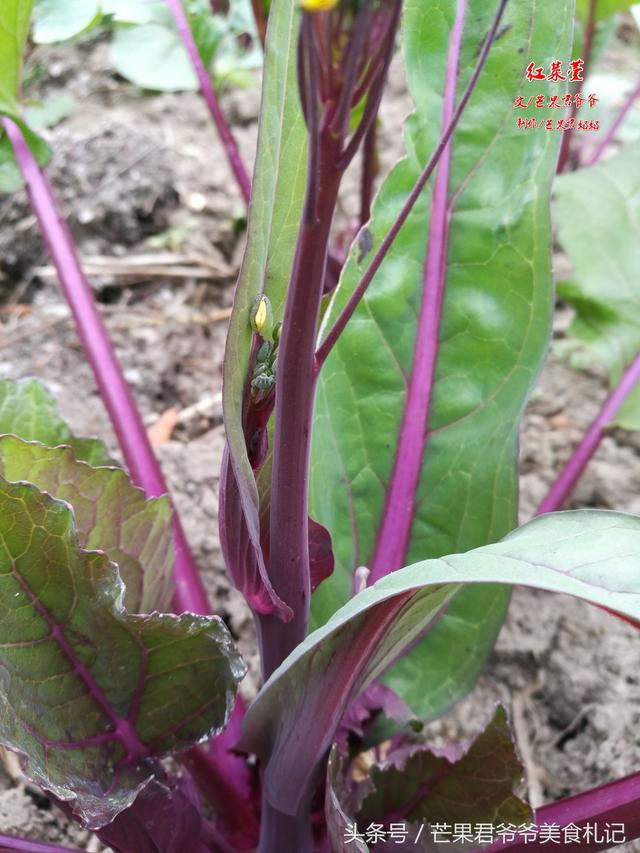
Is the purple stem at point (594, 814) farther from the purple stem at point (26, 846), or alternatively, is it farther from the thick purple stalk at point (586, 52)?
the thick purple stalk at point (586, 52)

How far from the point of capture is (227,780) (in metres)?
0.74

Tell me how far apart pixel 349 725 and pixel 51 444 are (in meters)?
0.40

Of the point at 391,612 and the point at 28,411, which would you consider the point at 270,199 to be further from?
the point at 28,411

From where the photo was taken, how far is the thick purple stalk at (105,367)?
86 centimetres

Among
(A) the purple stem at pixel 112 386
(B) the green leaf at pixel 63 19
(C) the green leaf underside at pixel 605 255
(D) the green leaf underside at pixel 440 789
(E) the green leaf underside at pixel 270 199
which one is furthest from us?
(C) the green leaf underside at pixel 605 255

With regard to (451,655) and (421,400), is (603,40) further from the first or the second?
(451,655)

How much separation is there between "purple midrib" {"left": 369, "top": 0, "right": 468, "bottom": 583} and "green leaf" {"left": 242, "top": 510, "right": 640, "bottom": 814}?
0.53 feet

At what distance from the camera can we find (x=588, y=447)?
1020mm

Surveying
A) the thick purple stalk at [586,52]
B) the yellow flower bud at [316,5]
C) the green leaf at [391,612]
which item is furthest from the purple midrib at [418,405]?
the thick purple stalk at [586,52]

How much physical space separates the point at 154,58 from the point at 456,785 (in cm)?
111

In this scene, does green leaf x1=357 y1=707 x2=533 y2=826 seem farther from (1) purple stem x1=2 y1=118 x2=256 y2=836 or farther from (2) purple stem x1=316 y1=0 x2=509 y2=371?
(2) purple stem x1=316 y1=0 x2=509 y2=371

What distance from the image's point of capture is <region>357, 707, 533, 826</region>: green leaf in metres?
0.62

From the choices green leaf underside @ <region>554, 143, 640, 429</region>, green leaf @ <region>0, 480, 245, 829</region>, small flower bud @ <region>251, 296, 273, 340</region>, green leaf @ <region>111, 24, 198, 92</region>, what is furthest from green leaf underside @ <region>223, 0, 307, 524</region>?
green leaf @ <region>111, 24, 198, 92</region>

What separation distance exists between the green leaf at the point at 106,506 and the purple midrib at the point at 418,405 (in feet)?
0.65
